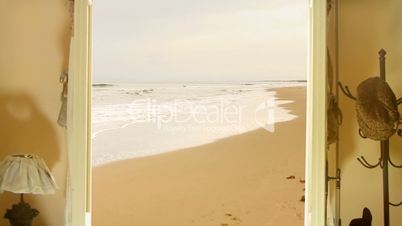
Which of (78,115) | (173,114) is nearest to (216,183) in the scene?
(173,114)

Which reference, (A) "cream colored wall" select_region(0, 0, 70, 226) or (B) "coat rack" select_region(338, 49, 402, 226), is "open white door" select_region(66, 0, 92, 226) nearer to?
(A) "cream colored wall" select_region(0, 0, 70, 226)

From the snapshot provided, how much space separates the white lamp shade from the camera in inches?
88.5

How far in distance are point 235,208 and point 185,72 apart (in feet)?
4.84

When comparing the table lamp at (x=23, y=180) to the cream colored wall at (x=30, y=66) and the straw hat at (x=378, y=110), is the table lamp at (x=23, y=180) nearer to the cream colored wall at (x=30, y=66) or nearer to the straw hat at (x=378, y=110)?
the cream colored wall at (x=30, y=66)

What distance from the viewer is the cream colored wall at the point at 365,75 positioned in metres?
2.49

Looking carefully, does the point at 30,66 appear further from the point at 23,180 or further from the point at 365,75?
the point at 365,75

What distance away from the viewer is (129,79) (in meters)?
4.65

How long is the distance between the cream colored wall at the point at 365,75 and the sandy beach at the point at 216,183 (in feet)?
6.71

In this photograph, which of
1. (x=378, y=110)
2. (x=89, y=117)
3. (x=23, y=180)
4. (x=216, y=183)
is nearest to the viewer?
(x=378, y=110)

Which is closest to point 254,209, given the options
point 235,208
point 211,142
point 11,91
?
point 235,208

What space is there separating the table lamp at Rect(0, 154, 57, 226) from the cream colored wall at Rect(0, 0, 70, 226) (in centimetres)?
22

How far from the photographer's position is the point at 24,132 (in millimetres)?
2582

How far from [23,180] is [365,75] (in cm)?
182

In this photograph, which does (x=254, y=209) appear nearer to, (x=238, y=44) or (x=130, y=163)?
(x=130, y=163)
